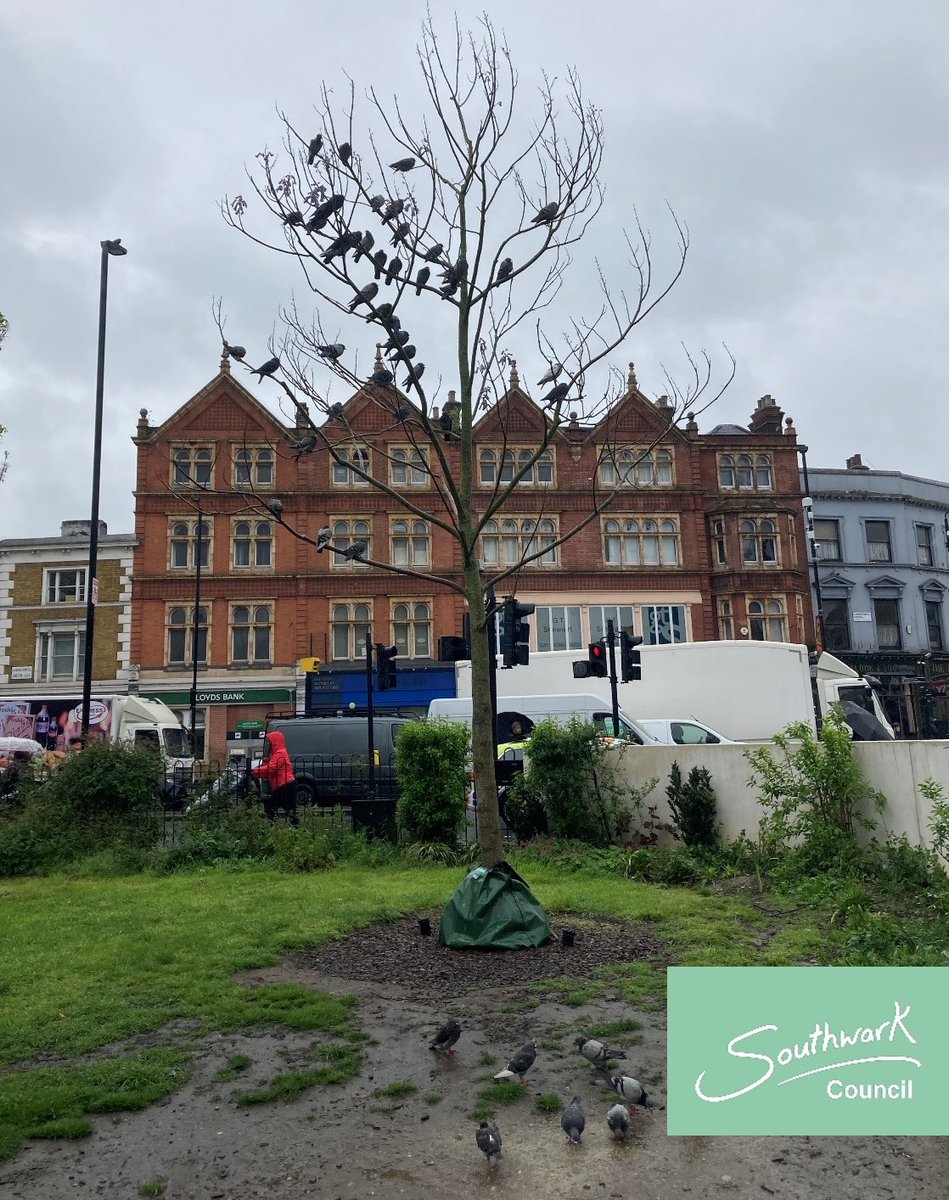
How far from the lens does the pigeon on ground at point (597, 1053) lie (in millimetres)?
4891

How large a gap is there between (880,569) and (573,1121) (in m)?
42.5

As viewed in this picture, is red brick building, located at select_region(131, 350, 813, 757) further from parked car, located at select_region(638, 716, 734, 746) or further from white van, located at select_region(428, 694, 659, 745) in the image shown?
parked car, located at select_region(638, 716, 734, 746)

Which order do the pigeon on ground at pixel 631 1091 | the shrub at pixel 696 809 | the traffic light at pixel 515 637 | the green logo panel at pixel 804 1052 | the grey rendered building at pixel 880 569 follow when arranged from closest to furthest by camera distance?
the green logo panel at pixel 804 1052, the pigeon on ground at pixel 631 1091, the shrub at pixel 696 809, the traffic light at pixel 515 637, the grey rendered building at pixel 880 569

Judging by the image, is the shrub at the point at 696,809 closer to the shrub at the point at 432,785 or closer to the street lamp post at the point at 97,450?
the shrub at the point at 432,785

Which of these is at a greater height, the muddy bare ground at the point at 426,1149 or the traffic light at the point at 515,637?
the traffic light at the point at 515,637

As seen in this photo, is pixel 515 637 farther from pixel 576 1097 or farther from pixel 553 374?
pixel 576 1097

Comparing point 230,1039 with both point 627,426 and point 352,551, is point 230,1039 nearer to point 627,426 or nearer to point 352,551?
point 352,551

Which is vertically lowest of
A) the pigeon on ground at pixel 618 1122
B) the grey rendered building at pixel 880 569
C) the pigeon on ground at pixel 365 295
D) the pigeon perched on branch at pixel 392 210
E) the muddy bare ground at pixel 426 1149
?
the muddy bare ground at pixel 426 1149

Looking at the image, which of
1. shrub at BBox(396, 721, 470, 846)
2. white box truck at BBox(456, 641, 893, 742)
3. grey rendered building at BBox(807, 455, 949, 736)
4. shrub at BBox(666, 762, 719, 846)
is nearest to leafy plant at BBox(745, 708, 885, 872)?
shrub at BBox(666, 762, 719, 846)

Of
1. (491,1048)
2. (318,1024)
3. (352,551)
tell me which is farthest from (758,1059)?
(352,551)

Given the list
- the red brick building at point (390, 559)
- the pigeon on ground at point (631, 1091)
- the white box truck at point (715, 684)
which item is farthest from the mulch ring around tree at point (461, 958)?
the red brick building at point (390, 559)

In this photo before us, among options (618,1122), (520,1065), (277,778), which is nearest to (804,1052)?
(618,1122)

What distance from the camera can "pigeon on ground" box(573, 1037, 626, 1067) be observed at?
4891 mm

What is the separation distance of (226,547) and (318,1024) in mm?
34613
